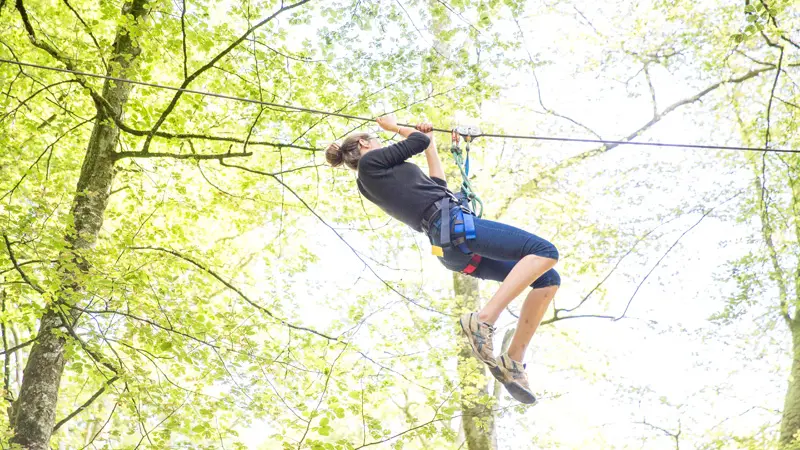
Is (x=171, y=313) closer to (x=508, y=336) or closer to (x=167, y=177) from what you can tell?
(x=167, y=177)

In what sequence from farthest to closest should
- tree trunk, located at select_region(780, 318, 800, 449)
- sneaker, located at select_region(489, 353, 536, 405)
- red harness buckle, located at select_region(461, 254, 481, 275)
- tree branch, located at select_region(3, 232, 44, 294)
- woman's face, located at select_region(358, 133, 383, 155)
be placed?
tree trunk, located at select_region(780, 318, 800, 449) → tree branch, located at select_region(3, 232, 44, 294) → woman's face, located at select_region(358, 133, 383, 155) → red harness buckle, located at select_region(461, 254, 481, 275) → sneaker, located at select_region(489, 353, 536, 405)

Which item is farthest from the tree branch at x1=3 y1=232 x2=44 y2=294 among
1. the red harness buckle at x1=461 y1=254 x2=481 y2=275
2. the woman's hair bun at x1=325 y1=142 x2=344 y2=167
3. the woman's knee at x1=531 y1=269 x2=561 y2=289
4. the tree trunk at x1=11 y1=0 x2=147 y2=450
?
the woman's knee at x1=531 y1=269 x2=561 y2=289

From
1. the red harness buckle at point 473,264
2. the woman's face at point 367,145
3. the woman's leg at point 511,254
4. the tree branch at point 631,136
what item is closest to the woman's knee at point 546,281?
the woman's leg at point 511,254

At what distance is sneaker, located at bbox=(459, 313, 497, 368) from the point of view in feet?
10.6

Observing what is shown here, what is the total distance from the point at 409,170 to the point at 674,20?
7.44 metres

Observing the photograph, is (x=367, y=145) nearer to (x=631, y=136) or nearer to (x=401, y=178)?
(x=401, y=178)

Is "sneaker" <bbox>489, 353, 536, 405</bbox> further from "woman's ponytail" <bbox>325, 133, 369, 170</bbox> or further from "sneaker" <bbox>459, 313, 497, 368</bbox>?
"woman's ponytail" <bbox>325, 133, 369, 170</bbox>

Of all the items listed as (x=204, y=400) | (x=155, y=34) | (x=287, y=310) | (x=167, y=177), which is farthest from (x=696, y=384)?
(x=155, y=34)

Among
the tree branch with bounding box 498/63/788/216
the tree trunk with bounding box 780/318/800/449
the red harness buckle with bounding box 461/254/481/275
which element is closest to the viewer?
the red harness buckle with bounding box 461/254/481/275

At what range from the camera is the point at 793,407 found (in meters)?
8.36

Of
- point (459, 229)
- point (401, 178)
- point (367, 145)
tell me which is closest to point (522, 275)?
point (459, 229)

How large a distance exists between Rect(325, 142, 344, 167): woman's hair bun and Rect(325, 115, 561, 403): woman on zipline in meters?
0.09

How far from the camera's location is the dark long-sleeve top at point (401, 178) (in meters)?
3.33

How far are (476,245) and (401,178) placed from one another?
49cm
